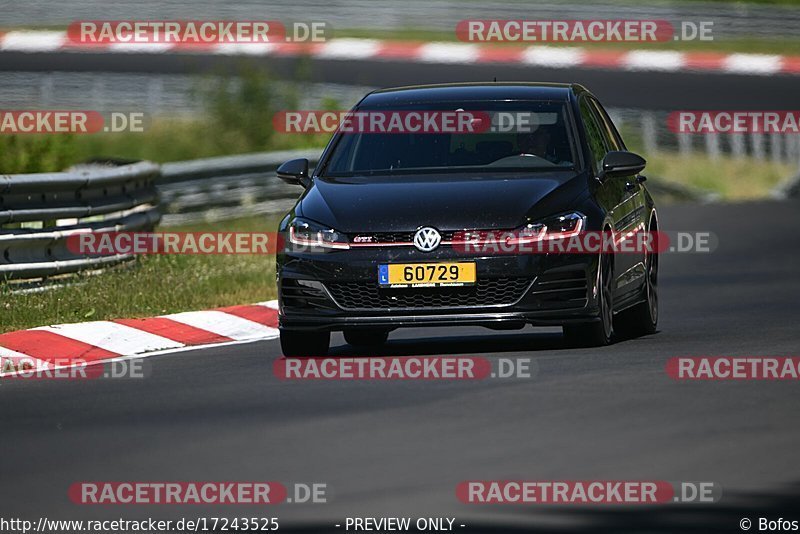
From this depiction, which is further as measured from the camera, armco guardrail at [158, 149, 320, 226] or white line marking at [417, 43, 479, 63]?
white line marking at [417, 43, 479, 63]

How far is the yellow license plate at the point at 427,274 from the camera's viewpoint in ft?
39.5

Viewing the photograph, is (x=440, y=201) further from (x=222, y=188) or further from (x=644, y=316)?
(x=222, y=188)

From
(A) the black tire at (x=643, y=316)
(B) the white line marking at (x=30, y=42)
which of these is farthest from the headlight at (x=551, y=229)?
(B) the white line marking at (x=30, y=42)

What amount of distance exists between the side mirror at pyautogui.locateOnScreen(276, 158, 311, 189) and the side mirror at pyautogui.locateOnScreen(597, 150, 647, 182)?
1773 millimetres

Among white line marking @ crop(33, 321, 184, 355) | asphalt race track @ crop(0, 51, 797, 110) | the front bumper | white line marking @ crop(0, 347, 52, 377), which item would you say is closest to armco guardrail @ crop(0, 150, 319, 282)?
white line marking @ crop(33, 321, 184, 355)

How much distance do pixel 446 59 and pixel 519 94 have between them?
21.0m

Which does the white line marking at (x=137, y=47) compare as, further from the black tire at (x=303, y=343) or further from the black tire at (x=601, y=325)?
the black tire at (x=601, y=325)

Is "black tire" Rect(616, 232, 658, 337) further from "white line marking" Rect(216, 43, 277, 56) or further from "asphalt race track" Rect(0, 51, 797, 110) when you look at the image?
"white line marking" Rect(216, 43, 277, 56)

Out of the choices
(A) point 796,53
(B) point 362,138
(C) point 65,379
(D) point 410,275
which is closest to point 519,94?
(B) point 362,138

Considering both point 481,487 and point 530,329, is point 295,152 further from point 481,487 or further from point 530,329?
point 481,487

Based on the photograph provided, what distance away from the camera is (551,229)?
1220 centimetres

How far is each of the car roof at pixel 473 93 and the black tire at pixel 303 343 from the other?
5.72ft

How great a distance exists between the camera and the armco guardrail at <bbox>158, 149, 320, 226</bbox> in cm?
2461

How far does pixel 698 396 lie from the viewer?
10.4 metres
